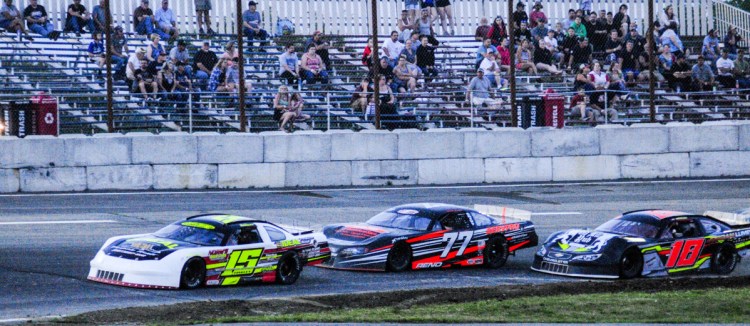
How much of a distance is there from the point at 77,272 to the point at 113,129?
8.32 meters

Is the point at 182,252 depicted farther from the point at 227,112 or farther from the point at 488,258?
the point at 227,112

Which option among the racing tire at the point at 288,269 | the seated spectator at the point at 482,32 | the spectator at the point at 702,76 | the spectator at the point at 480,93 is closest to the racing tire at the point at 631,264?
the racing tire at the point at 288,269

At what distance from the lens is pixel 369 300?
15.4 m

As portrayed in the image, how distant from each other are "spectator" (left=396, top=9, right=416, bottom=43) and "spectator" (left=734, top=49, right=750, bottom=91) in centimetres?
845

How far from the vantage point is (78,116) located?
2483cm

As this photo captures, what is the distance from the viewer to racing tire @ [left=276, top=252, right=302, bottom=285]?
16766mm

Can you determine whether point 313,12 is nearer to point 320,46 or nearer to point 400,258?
point 320,46

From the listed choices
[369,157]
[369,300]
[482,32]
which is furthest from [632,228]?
[482,32]

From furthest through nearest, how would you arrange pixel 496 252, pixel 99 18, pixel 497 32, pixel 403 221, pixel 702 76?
pixel 702 76, pixel 497 32, pixel 99 18, pixel 496 252, pixel 403 221

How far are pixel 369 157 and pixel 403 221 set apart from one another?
7261mm

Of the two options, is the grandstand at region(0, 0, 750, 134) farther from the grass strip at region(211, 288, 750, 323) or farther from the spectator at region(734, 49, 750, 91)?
the grass strip at region(211, 288, 750, 323)

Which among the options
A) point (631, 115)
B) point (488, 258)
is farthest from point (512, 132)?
point (488, 258)

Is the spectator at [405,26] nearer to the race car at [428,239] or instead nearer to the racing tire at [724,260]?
the race car at [428,239]

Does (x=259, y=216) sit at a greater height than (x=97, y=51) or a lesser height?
lesser
